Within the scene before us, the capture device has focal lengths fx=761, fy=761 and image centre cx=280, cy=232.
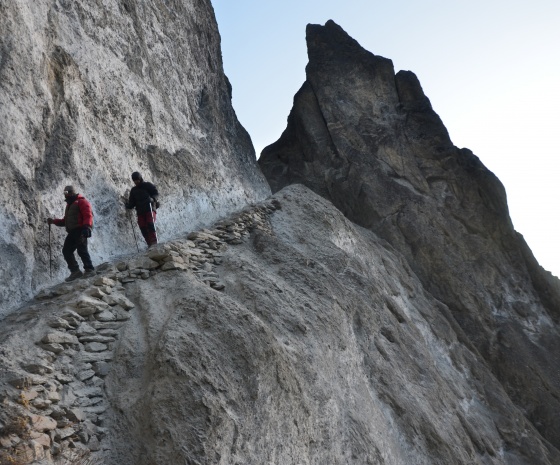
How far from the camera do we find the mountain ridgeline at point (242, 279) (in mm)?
9234

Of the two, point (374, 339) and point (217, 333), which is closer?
point (217, 333)

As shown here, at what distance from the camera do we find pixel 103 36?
17062mm

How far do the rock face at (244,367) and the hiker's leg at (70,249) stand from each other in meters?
0.88

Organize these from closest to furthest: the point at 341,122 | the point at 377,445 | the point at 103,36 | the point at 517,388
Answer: the point at 377,445 → the point at 103,36 → the point at 517,388 → the point at 341,122

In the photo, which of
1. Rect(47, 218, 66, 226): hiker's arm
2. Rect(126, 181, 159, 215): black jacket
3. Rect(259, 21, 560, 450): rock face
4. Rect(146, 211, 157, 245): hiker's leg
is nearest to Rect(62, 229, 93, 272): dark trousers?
Rect(47, 218, 66, 226): hiker's arm

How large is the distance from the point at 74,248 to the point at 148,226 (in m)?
1.89

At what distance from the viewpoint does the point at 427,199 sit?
79.3 feet

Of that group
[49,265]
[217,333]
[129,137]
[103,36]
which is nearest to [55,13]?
[103,36]

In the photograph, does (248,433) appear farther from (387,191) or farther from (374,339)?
(387,191)

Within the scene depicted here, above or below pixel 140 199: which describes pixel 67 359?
below

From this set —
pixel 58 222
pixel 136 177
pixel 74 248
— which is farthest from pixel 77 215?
pixel 136 177

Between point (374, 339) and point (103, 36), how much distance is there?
8997 millimetres

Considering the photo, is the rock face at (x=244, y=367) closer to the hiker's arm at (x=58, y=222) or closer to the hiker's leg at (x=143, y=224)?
the hiker's leg at (x=143, y=224)

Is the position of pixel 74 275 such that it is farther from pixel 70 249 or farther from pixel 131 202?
pixel 131 202
